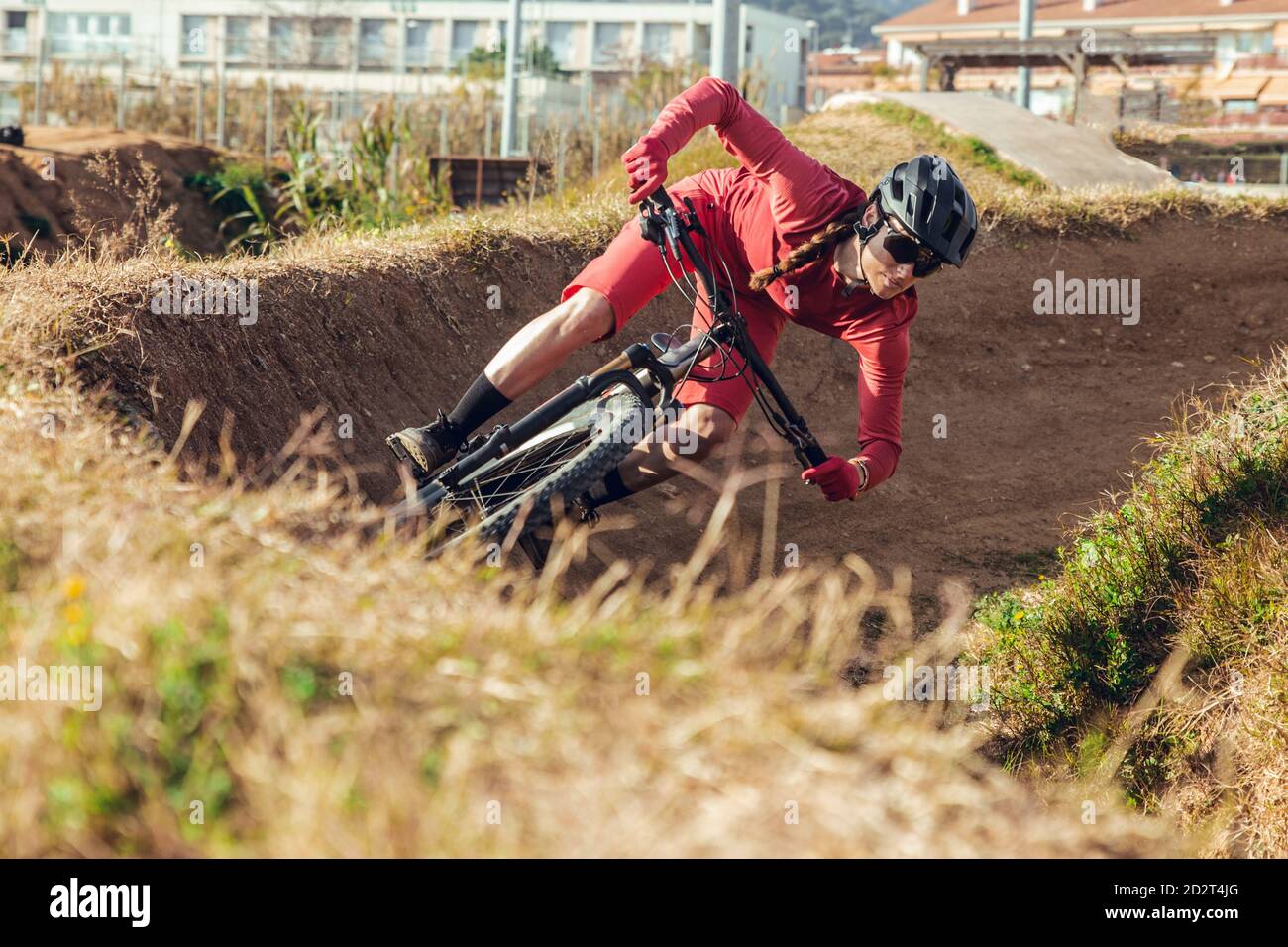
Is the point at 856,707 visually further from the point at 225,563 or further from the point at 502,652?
the point at 225,563

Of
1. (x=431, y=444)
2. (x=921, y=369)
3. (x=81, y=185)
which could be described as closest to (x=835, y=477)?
(x=431, y=444)

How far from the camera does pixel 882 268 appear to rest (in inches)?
192

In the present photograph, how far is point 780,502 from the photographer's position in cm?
797

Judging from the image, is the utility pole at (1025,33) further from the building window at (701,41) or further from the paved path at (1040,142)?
the building window at (701,41)

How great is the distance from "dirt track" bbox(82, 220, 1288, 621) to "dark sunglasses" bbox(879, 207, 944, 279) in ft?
6.19

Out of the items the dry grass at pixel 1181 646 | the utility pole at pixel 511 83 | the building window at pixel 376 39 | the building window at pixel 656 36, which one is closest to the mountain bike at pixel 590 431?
the dry grass at pixel 1181 646

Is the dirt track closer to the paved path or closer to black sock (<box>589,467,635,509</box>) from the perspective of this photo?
black sock (<box>589,467,635,509</box>)

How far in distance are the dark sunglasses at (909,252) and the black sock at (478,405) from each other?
5.08 feet

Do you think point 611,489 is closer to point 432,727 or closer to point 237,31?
point 432,727

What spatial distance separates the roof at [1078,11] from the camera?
57.0m

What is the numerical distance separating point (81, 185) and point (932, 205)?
1143cm

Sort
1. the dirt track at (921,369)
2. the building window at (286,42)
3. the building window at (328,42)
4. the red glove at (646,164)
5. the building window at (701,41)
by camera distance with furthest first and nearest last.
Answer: the building window at (701,41) → the building window at (328,42) → the building window at (286,42) → the dirt track at (921,369) → the red glove at (646,164)
